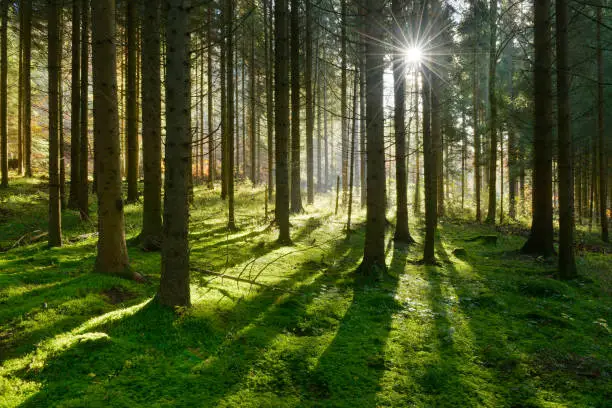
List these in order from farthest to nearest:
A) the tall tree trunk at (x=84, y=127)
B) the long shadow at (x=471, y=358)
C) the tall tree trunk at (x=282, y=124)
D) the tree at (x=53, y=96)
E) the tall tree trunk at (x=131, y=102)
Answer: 1. the tall tree trunk at (x=84, y=127)
2. the tall tree trunk at (x=131, y=102)
3. the tall tree trunk at (x=282, y=124)
4. the tree at (x=53, y=96)
5. the long shadow at (x=471, y=358)

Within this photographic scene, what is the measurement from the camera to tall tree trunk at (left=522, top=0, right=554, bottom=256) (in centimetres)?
1086

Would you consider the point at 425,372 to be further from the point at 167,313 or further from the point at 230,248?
the point at 230,248

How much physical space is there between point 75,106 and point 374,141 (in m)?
11.0

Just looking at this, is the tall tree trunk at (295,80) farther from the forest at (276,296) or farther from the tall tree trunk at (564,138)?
the tall tree trunk at (564,138)

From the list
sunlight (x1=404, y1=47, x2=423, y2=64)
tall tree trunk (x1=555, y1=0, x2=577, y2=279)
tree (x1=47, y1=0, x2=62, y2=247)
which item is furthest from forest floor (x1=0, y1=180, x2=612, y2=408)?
sunlight (x1=404, y1=47, x2=423, y2=64)

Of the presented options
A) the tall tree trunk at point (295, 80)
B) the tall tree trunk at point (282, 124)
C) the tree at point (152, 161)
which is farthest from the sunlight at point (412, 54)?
the tree at point (152, 161)

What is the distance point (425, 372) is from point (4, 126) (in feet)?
66.8

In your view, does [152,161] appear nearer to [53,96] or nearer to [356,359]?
[53,96]

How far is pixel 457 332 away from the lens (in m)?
5.37

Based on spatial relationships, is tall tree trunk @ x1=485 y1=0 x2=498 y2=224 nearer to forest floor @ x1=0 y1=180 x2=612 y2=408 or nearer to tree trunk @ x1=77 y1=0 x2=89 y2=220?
forest floor @ x1=0 y1=180 x2=612 y2=408

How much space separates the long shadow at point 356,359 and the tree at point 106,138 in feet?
12.6

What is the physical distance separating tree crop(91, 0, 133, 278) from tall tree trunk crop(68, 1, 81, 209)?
738 centimetres

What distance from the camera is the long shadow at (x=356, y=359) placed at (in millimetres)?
3635

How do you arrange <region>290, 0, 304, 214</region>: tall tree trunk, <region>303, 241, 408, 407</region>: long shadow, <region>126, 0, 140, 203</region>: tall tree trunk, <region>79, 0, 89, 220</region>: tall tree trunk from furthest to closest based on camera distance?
<region>290, 0, 304, 214</region>: tall tree trunk < <region>79, 0, 89, 220</region>: tall tree trunk < <region>126, 0, 140, 203</region>: tall tree trunk < <region>303, 241, 408, 407</region>: long shadow
